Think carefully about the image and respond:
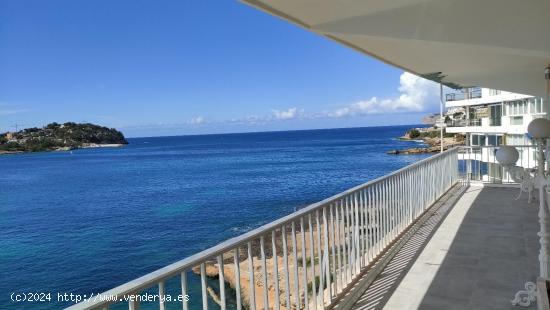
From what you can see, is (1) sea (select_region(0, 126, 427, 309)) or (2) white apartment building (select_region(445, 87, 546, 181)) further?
(2) white apartment building (select_region(445, 87, 546, 181))

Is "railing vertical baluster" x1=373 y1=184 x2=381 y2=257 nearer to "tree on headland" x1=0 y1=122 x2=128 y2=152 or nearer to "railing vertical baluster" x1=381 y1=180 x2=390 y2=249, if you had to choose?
"railing vertical baluster" x1=381 y1=180 x2=390 y2=249

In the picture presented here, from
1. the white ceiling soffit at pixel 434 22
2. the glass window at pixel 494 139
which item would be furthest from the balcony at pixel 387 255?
the glass window at pixel 494 139

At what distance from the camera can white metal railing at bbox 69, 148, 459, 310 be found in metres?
1.46

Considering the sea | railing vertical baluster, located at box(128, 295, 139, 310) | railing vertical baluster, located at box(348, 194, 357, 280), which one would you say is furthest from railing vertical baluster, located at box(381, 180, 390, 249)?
the sea

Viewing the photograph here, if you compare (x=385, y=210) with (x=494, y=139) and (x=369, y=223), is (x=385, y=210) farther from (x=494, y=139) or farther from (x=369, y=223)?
(x=494, y=139)

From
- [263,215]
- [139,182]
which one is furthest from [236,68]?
[263,215]

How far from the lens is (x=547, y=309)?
2.20 m

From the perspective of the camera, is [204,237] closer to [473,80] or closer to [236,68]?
[473,80]

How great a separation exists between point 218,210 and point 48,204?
15.5 meters

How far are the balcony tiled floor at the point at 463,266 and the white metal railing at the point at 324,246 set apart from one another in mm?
277

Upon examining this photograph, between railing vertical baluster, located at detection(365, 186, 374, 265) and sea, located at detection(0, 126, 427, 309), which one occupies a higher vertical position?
railing vertical baluster, located at detection(365, 186, 374, 265)

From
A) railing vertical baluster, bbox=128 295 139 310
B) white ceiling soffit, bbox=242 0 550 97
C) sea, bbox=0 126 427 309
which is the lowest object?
sea, bbox=0 126 427 309

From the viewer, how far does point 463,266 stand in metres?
3.68

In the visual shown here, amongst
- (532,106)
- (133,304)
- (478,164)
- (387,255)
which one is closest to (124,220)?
(478,164)
